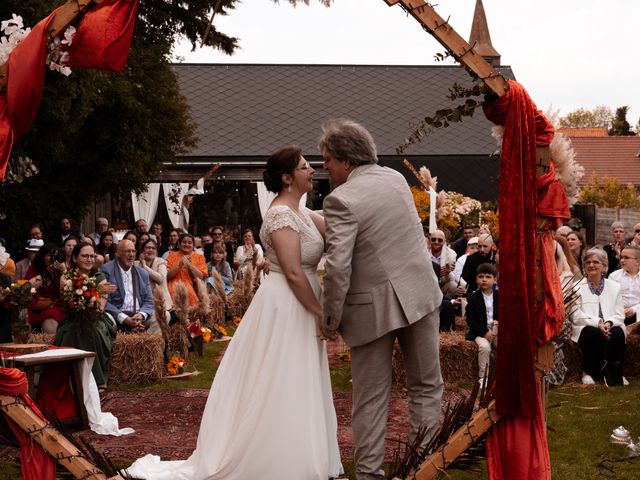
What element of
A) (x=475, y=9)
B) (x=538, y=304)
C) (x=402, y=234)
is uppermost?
(x=475, y=9)

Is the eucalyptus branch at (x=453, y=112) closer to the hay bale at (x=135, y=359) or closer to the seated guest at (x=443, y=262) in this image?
the hay bale at (x=135, y=359)

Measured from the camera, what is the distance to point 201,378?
10336 millimetres

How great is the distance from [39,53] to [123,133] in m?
12.4

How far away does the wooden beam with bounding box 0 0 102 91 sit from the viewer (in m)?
5.49

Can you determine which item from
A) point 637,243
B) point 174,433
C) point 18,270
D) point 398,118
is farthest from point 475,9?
point 174,433

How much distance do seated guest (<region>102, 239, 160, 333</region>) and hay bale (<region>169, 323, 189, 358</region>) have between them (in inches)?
7.8

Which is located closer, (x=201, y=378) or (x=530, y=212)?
(x=530, y=212)

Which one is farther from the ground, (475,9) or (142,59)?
(475,9)

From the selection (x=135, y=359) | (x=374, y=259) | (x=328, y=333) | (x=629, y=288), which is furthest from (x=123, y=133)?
(x=374, y=259)

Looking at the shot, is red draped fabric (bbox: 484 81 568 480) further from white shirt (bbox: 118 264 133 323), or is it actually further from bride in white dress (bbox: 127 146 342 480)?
white shirt (bbox: 118 264 133 323)

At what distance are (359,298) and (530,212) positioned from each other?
3.81 ft

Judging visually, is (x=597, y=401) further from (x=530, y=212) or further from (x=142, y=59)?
(x=142, y=59)

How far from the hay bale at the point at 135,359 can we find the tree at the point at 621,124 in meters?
71.5

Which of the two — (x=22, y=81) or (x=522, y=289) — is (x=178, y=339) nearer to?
(x=22, y=81)
